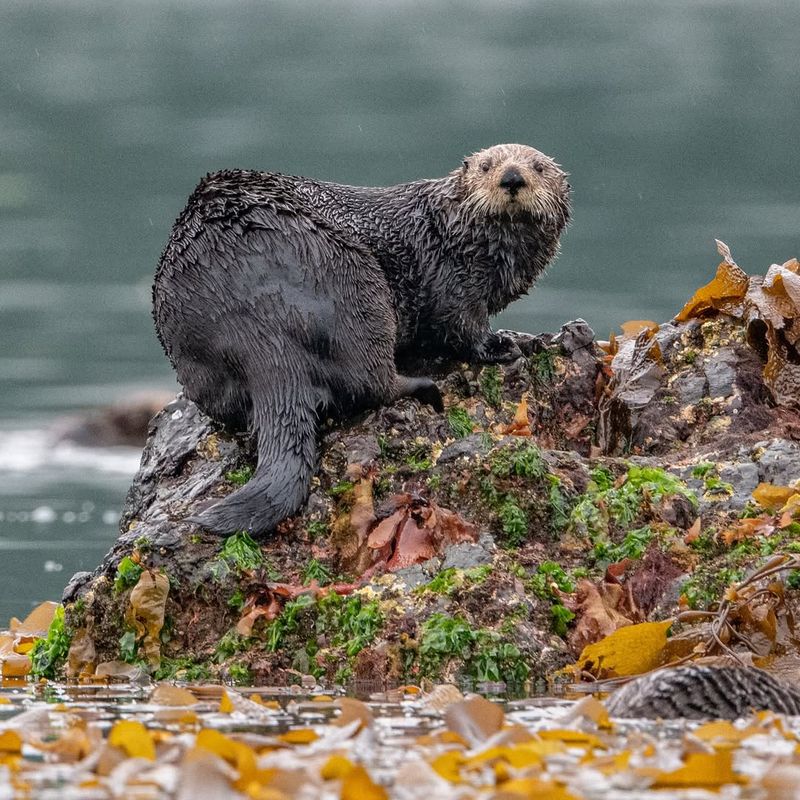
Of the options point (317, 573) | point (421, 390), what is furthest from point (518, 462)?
point (317, 573)

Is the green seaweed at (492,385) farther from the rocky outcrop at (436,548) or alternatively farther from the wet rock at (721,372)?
the wet rock at (721,372)

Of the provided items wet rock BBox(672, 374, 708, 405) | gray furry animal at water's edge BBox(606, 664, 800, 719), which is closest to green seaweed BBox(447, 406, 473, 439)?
wet rock BBox(672, 374, 708, 405)

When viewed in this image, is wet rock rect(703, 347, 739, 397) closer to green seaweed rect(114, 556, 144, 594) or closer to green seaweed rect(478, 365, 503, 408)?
green seaweed rect(478, 365, 503, 408)

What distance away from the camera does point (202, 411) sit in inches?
225

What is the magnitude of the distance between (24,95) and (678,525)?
65.5 metres

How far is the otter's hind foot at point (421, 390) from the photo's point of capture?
562 cm

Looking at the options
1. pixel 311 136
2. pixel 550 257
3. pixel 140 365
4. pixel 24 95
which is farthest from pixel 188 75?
pixel 550 257

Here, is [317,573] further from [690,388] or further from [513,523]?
[690,388]

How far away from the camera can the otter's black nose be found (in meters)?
6.03

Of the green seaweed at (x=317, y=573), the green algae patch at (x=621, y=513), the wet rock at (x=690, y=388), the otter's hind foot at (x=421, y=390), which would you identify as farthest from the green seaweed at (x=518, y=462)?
the wet rock at (x=690, y=388)

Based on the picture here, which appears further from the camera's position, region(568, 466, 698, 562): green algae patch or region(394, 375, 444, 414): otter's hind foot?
region(394, 375, 444, 414): otter's hind foot

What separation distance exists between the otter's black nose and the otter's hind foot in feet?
2.77

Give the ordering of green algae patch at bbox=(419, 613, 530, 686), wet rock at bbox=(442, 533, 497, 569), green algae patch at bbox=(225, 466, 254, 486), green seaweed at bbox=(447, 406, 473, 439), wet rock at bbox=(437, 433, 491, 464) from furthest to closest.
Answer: green seaweed at bbox=(447, 406, 473, 439) < green algae patch at bbox=(225, 466, 254, 486) < wet rock at bbox=(437, 433, 491, 464) < wet rock at bbox=(442, 533, 497, 569) < green algae patch at bbox=(419, 613, 530, 686)

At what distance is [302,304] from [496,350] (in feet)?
3.09
